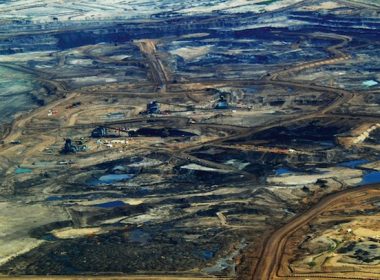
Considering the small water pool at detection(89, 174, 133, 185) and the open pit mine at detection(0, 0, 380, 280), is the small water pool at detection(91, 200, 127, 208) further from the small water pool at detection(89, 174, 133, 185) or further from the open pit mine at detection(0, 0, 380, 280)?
the small water pool at detection(89, 174, 133, 185)

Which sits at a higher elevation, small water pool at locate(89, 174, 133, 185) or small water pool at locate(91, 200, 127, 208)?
small water pool at locate(91, 200, 127, 208)

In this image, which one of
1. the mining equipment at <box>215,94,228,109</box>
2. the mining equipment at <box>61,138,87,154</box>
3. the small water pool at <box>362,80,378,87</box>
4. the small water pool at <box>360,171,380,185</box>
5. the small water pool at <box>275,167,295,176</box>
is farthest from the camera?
the small water pool at <box>362,80,378,87</box>

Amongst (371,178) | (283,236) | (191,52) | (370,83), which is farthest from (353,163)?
(191,52)

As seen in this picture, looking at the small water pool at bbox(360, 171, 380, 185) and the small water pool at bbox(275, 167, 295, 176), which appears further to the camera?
the small water pool at bbox(275, 167, 295, 176)

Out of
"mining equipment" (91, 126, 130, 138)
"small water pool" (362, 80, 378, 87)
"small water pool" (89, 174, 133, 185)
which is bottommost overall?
"small water pool" (89, 174, 133, 185)

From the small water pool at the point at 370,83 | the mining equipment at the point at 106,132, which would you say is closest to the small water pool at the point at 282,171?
the mining equipment at the point at 106,132

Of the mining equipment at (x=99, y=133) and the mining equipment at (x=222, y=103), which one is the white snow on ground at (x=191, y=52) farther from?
the mining equipment at (x=99, y=133)

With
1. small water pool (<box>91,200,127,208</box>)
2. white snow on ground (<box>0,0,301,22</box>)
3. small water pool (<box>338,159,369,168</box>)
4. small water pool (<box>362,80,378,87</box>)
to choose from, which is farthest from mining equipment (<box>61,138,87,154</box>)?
white snow on ground (<box>0,0,301,22</box>)

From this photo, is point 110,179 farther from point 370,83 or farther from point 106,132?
point 370,83

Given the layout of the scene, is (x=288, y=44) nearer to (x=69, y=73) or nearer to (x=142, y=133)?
(x=69, y=73)
